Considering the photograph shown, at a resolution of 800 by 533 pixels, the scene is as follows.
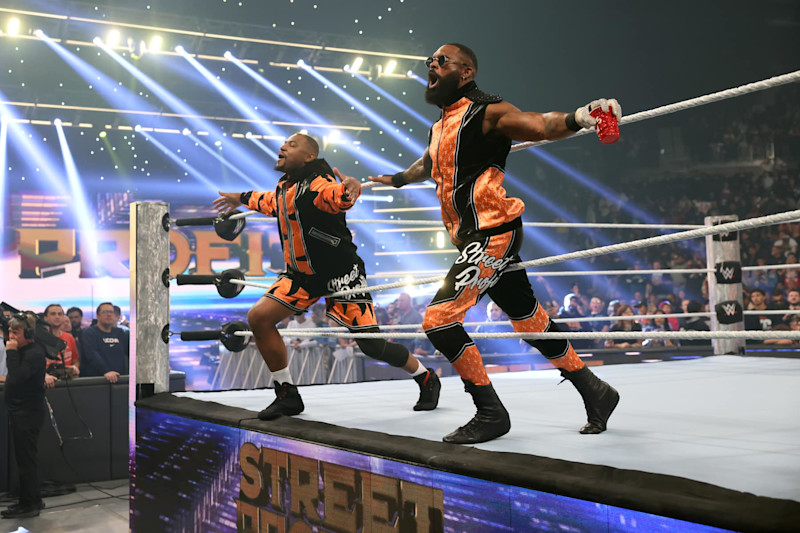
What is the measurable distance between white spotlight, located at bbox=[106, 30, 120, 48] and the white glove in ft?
26.1

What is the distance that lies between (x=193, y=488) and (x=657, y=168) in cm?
971

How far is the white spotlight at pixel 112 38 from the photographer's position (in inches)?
315

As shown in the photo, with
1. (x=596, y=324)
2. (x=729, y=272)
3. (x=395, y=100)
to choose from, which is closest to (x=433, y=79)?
(x=729, y=272)

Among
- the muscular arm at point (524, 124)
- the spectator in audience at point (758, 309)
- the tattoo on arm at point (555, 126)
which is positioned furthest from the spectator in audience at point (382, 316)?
the tattoo on arm at point (555, 126)

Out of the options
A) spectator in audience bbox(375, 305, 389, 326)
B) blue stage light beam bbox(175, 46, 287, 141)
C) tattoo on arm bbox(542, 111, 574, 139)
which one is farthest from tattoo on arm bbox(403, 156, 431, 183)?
blue stage light beam bbox(175, 46, 287, 141)

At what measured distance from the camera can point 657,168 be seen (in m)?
10.3

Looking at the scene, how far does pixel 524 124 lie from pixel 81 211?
788 centimetres

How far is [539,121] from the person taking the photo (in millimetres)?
1381

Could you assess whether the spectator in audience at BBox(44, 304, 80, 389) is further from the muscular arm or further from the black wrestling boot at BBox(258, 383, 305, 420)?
the muscular arm

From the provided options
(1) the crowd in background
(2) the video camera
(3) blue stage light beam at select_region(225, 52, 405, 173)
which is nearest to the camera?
(2) the video camera

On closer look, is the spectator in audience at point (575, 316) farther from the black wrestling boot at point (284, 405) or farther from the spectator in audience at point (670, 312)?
the black wrestling boot at point (284, 405)

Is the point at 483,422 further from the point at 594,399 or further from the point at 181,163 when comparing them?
the point at 181,163

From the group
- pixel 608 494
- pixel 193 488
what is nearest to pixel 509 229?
pixel 608 494

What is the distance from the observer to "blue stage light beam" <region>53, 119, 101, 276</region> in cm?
819
